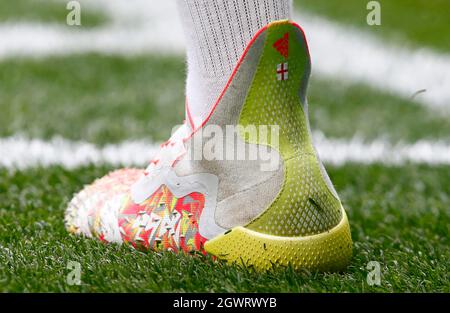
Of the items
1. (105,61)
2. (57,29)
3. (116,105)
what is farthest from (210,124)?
(57,29)

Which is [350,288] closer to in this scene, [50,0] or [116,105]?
[116,105]

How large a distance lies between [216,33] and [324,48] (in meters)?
3.60

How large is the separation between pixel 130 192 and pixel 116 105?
6.07ft

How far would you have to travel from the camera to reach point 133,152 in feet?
9.42

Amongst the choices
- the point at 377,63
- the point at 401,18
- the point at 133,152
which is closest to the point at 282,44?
the point at 133,152

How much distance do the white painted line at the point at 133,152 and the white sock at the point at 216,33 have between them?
1.14 metres

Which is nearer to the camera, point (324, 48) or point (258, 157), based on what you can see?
point (258, 157)

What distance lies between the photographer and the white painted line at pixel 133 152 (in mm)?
2707

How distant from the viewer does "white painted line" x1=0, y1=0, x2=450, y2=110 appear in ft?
14.6

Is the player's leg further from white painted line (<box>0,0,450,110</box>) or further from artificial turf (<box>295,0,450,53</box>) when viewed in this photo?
artificial turf (<box>295,0,450,53</box>)

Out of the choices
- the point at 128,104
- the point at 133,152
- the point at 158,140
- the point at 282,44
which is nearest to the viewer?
the point at 282,44

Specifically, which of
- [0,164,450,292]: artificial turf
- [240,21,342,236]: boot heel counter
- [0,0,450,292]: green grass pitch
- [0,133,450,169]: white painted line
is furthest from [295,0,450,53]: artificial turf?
[240,21,342,236]: boot heel counter

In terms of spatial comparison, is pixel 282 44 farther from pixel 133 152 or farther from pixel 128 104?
pixel 128 104

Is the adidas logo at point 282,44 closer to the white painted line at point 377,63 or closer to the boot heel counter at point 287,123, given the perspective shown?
the boot heel counter at point 287,123
